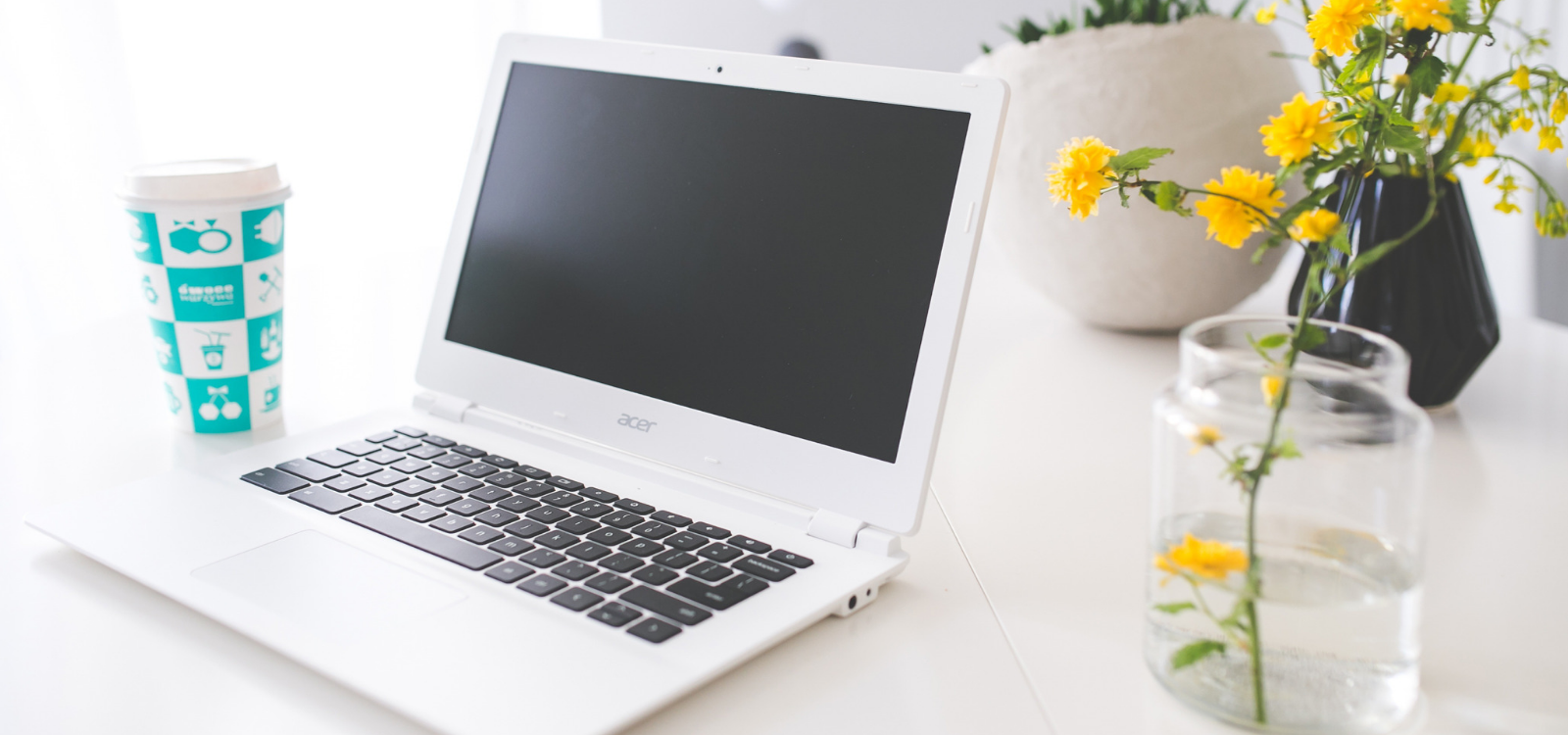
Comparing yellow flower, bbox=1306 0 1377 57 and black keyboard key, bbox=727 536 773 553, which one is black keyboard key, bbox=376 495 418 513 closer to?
black keyboard key, bbox=727 536 773 553

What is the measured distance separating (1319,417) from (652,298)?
1.45 ft

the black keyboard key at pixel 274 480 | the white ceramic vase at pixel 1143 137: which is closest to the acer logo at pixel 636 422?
the black keyboard key at pixel 274 480

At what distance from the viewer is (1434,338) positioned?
824 mm

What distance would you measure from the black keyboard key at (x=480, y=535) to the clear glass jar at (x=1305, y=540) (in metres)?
0.37

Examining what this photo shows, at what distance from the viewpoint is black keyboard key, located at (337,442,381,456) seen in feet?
2.53

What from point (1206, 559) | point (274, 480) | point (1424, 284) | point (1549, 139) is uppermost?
point (1549, 139)

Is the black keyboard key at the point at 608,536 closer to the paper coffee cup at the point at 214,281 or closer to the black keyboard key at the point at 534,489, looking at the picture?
the black keyboard key at the point at 534,489

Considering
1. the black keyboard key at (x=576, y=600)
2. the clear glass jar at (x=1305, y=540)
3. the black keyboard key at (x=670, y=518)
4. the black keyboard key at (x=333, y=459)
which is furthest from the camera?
the black keyboard key at (x=333, y=459)

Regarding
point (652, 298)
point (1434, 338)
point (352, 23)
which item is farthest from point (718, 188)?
point (352, 23)

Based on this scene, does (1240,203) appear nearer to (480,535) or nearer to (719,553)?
(719,553)

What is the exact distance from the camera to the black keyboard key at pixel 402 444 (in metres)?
0.78

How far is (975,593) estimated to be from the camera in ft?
2.00

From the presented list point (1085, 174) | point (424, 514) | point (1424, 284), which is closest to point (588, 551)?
point (424, 514)

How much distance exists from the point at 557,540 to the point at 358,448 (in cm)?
24
